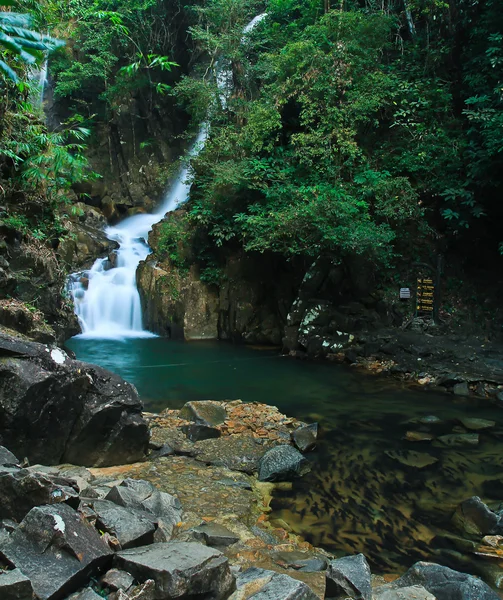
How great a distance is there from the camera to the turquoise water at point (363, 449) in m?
4.77

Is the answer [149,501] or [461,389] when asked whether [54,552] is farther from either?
[461,389]

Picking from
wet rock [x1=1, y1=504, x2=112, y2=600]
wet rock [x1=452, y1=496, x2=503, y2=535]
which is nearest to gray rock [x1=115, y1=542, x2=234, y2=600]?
wet rock [x1=1, y1=504, x2=112, y2=600]

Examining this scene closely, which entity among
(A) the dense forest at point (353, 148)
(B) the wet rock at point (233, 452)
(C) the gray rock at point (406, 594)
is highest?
(A) the dense forest at point (353, 148)

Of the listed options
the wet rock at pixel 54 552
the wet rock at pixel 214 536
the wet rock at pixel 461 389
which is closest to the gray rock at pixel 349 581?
the wet rock at pixel 214 536

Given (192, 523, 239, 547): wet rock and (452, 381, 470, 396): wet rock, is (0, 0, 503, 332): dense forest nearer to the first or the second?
(452, 381, 470, 396): wet rock

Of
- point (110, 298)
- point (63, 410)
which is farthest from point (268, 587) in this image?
point (110, 298)

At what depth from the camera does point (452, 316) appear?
40.1 ft

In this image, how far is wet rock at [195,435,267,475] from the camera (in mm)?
6199

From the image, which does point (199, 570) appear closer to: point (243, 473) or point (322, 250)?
point (243, 473)

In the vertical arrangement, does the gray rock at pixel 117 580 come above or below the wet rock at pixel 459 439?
above

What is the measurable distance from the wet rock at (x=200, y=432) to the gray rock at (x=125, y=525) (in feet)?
10.8

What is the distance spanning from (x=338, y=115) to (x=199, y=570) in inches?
495

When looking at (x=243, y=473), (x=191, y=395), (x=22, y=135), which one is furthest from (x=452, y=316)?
(x=22, y=135)

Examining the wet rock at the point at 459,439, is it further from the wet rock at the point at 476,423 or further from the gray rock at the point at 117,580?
the gray rock at the point at 117,580
